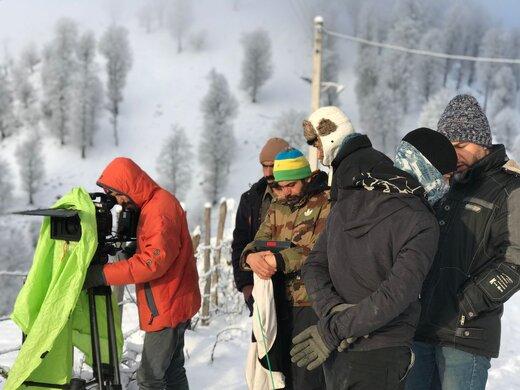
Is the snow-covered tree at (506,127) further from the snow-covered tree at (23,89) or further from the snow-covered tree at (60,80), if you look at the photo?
the snow-covered tree at (23,89)

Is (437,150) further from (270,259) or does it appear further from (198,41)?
(198,41)

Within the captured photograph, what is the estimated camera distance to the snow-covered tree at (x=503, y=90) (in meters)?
60.4

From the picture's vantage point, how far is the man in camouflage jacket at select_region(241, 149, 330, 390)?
2574mm

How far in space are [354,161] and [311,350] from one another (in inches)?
31.4

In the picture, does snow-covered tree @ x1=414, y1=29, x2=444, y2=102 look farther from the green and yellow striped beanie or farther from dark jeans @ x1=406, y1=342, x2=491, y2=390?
dark jeans @ x1=406, y1=342, x2=491, y2=390

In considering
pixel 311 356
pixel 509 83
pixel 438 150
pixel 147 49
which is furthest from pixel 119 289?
pixel 147 49

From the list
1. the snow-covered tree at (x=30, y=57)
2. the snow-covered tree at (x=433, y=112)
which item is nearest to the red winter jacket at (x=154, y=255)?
the snow-covered tree at (x=433, y=112)

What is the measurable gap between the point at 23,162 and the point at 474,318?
161ft

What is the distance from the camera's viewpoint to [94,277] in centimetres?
259

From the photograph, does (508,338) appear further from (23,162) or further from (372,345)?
(23,162)

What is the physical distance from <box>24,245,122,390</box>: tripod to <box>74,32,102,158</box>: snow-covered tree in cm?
5116

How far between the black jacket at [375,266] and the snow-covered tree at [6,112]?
60204 mm

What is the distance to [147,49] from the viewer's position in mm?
73000

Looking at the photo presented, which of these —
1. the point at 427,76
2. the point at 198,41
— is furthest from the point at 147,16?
the point at 427,76
